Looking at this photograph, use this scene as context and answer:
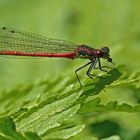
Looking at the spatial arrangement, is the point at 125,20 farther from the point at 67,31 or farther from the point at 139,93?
the point at 139,93

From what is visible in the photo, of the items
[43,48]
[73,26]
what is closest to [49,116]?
[43,48]

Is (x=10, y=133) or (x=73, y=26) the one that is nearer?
(x=10, y=133)

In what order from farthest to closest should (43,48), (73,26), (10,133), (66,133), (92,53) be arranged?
(73,26)
(43,48)
(92,53)
(66,133)
(10,133)

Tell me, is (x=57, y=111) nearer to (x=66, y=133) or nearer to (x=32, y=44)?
(x=66, y=133)

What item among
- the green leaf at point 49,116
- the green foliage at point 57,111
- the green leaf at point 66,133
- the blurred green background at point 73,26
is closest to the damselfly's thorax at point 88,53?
the blurred green background at point 73,26

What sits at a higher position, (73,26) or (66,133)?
(73,26)

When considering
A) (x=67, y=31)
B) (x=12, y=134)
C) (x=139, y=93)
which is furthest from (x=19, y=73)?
(x=12, y=134)

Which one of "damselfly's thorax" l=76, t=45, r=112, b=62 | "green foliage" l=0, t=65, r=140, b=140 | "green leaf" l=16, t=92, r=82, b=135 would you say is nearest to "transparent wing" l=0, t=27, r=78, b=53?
"damselfly's thorax" l=76, t=45, r=112, b=62

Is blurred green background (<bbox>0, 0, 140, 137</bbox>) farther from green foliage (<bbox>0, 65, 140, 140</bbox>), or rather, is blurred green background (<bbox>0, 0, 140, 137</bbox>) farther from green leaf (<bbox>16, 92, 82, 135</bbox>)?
green leaf (<bbox>16, 92, 82, 135</bbox>)
